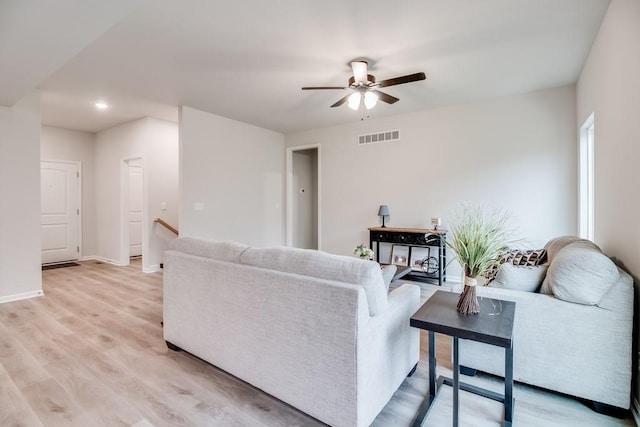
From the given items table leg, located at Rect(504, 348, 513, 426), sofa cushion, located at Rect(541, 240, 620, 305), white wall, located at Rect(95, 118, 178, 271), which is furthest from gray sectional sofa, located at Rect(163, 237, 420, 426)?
white wall, located at Rect(95, 118, 178, 271)

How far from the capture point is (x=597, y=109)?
273cm

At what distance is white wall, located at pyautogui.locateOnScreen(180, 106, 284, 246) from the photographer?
183 inches

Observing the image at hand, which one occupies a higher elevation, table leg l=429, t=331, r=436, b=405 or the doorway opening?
the doorway opening

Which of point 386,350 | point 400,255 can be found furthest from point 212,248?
point 400,255

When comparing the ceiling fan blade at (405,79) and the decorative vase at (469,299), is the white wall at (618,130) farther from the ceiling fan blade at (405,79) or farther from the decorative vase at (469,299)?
the ceiling fan blade at (405,79)

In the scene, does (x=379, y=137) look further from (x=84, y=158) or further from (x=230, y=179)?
(x=84, y=158)

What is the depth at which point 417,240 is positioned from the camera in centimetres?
461

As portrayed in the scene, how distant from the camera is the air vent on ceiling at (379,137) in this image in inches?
201

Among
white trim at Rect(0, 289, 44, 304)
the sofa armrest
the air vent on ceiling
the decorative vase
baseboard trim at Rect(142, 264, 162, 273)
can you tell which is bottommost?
white trim at Rect(0, 289, 44, 304)

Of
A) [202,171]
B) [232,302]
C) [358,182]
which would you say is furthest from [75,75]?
[358,182]

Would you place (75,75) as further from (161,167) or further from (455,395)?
(455,395)

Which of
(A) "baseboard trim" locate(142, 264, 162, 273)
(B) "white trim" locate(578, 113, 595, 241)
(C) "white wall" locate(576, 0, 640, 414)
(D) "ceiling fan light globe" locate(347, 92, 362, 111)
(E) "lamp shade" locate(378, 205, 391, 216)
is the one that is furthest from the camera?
(A) "baseboard trim" locate(142, 264, 162, 273)

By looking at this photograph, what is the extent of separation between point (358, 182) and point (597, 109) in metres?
3.31

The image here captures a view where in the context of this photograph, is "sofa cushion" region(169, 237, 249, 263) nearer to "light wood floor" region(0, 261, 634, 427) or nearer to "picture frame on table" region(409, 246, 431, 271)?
"light wood floor" region(0, 261, 634, 427)
